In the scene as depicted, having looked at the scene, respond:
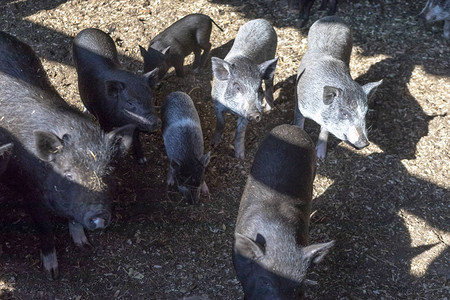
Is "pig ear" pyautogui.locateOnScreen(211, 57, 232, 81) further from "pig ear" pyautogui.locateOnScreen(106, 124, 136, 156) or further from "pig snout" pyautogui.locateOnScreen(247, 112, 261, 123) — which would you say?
"pig ear" pyautogui.locateOnScreen(106, 124, 136, 156)

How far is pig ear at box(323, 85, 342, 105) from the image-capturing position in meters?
5.00

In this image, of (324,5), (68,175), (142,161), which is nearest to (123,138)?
(68,175)

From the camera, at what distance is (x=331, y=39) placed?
19.2 feet

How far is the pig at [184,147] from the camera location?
496 cm

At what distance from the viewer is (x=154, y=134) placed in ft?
19.4

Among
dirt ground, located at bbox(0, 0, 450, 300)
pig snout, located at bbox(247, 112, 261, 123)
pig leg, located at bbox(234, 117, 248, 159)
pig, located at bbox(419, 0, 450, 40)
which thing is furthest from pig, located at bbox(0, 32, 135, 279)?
pig, located at bbox(419, 0, 450, 40)

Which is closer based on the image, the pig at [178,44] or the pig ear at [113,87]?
the pig ear at [113,87]

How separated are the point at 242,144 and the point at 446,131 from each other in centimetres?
255

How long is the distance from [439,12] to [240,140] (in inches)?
151

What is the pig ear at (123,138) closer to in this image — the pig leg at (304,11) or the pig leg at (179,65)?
the pig leg at (179,65)

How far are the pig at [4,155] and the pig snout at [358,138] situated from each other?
338 cm

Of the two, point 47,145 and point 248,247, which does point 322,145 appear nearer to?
point 248,247

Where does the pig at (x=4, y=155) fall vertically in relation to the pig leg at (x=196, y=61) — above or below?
above

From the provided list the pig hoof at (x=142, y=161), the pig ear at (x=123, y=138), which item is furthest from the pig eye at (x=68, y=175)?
the pig hoof at (x=142, y=161)
